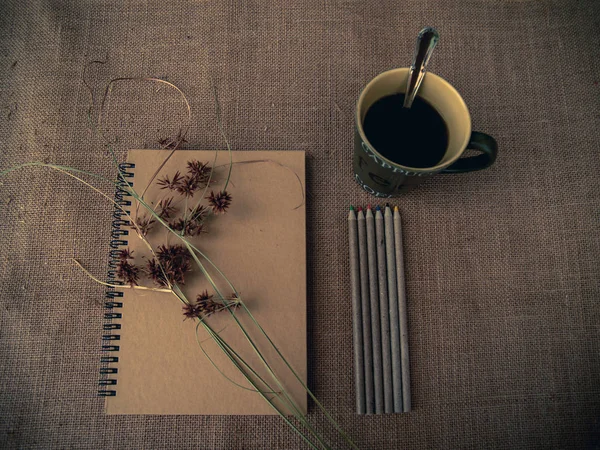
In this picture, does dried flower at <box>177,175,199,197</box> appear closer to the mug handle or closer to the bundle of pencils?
the bundle of pencils

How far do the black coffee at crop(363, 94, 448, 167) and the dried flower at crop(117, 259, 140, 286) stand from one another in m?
0.35

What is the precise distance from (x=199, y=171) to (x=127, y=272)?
0.17 metres

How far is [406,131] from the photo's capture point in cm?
47

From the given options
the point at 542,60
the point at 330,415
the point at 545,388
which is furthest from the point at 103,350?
the point at 542,60

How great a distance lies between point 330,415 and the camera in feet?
1.71

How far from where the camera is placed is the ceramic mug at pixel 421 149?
43 centimetres

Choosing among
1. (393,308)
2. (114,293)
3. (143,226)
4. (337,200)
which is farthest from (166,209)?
(393,308)

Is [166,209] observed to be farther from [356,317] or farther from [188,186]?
[356,317]

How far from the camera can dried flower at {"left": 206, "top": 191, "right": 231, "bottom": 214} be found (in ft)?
1.71

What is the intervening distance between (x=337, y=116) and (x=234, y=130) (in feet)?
0.53

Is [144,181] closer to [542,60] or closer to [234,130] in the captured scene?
[234,130]

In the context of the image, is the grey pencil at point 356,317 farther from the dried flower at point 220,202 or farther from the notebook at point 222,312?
the dried flower at point 220,202

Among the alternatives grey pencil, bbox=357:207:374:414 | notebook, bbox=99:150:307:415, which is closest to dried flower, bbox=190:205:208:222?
notebook, bbox=99:150:307:415

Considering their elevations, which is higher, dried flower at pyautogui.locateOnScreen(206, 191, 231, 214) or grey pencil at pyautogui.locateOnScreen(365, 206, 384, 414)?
dried flower at pyautogui.locateOnScreen(206, 191, 231, 214)
